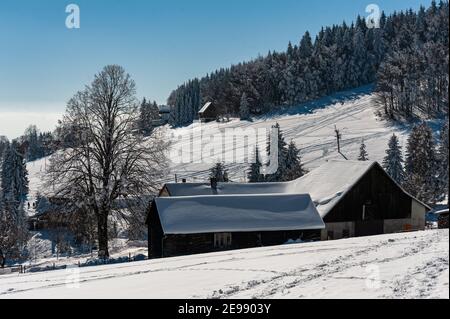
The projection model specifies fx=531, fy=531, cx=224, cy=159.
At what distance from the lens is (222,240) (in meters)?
33.6

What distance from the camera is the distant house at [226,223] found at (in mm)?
33031

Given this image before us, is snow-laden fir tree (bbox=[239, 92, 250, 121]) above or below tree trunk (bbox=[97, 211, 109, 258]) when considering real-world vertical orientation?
above

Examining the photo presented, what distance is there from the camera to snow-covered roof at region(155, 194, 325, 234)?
33.3 meters

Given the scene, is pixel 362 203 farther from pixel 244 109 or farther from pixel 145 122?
pixel 244 109

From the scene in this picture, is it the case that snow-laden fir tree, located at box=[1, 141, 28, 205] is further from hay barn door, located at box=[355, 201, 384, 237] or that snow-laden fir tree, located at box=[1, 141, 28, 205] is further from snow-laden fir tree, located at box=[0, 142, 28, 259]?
hay barn door, located at box=[355, 201, 384, 237]

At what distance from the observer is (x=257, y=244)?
33719 millimetres

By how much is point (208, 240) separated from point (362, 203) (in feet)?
40.6

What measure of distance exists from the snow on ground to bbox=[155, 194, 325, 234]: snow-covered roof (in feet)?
42.5

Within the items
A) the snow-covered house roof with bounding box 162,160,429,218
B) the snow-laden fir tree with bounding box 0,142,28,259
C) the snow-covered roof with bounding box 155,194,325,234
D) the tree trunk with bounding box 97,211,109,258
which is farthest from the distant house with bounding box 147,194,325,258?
the snow-laden fir tree with bounding box 0,142,28,259

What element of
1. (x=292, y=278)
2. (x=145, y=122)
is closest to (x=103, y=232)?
(x=145, y=122)

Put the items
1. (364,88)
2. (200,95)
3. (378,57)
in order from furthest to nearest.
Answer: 1. (200,95)
2. (378,57)
3. (364,88)

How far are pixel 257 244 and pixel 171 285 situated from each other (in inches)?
766

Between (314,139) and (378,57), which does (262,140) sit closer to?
(314,139)
